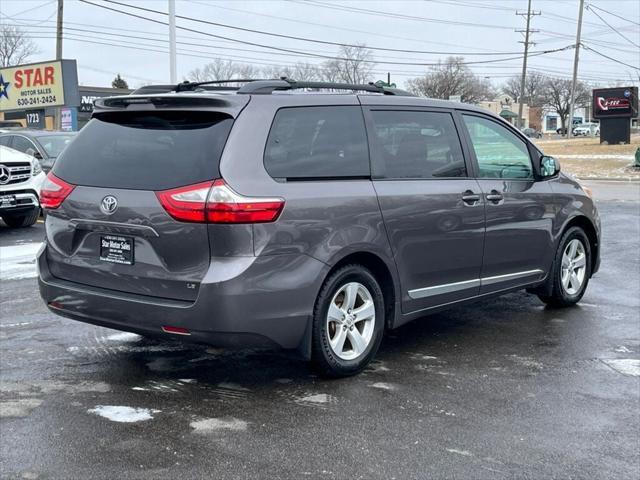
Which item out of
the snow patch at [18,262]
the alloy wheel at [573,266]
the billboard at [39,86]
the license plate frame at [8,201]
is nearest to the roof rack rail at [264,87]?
the alloy wheel at [573,266]

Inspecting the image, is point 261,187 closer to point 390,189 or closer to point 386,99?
point 390,189

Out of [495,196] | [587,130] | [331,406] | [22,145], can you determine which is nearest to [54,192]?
[331,406]

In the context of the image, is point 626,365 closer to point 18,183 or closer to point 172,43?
point 18,183

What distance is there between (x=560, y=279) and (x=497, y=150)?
56.6 inches

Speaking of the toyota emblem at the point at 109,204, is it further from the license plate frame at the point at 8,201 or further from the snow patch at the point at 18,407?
the license plate frame at the point at 8,201

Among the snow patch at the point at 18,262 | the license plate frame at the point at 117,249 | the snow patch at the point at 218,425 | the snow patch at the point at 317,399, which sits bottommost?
the snow patch at the point at 18,262

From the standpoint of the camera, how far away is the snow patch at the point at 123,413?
4179 mm

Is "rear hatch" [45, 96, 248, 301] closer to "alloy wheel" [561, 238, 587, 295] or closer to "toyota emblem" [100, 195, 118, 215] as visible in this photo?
"toyota emblem" [100, 195, 118, 215]

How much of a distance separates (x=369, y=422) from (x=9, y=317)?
12.4 ft

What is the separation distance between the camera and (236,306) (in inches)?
167

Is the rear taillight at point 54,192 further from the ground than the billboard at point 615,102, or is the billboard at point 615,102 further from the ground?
the billboard at point 615,102

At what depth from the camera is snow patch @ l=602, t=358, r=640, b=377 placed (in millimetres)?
5246

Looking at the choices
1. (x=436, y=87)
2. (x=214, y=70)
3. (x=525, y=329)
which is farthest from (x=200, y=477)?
(x=214, y=70)

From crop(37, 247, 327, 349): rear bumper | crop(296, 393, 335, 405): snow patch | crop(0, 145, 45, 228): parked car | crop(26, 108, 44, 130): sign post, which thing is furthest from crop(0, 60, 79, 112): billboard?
crop(296, 393, 335, 405): snow patch
